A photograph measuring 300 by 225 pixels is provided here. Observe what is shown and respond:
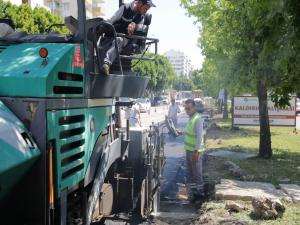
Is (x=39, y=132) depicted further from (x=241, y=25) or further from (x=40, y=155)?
(x=241, y=25)

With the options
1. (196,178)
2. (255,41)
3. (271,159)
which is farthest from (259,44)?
(271,159)

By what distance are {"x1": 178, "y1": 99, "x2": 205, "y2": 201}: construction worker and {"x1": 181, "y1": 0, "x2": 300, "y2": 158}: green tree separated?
1.55m

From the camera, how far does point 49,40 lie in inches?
146

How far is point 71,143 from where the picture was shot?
3469 mm

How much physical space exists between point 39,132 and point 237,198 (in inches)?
182

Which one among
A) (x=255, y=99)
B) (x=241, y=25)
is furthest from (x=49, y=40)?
(x=255, y=99)

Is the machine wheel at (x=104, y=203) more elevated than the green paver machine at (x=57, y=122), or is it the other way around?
the green paver machine at (x=57, y=122)

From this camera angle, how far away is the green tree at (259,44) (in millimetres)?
3639

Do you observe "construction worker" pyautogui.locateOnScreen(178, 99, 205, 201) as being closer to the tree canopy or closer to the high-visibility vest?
the high-visibility vest

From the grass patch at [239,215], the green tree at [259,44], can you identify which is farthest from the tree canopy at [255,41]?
the grass patch at [239,215]

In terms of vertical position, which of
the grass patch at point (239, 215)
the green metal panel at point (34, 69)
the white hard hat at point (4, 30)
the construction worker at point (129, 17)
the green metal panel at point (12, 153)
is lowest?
the grass patch at point (239, 215)

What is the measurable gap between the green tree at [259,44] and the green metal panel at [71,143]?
1.66m

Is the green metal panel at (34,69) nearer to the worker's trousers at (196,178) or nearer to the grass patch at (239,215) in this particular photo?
the grass patch at (239,215)

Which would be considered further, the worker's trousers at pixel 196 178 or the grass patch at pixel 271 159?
the grass patch at pixel 271 159
